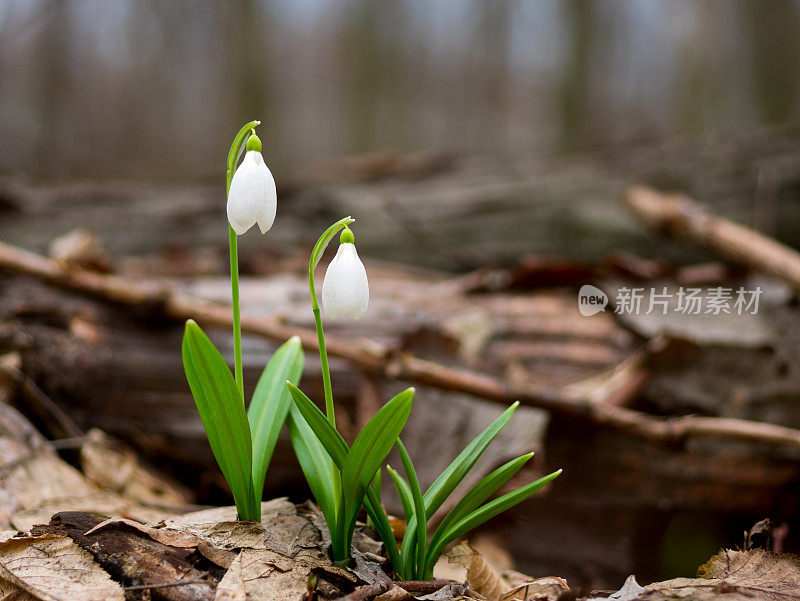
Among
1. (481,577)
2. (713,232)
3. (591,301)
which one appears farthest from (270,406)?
(713,232)

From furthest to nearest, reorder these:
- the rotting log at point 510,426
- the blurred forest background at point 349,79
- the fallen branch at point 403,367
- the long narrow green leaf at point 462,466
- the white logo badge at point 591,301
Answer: the blurred forest background at point 349,79, the white logo badge at point 591,301, the rotting log at point 510,426, the fallen branch at point 403,367, the long narrow green leaf at point 462,466

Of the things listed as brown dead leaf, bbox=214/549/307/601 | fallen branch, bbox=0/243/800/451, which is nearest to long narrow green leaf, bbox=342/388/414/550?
brown dead leaf, bbox=214/549/307/601

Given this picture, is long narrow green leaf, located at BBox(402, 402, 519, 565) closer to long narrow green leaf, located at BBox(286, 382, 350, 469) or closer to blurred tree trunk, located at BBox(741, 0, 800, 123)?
long narrow green leaf, located at BBox(286, 382, 350, 469)

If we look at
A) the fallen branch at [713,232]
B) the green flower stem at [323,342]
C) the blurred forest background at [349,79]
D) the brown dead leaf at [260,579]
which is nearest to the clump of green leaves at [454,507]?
the green flower stem at [323,342]

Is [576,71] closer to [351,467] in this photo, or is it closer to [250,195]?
[250,195]

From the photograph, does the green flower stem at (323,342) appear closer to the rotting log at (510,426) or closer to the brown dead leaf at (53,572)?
the brown dead leaf at (53,572)

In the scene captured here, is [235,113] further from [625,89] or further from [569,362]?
[569,362]
